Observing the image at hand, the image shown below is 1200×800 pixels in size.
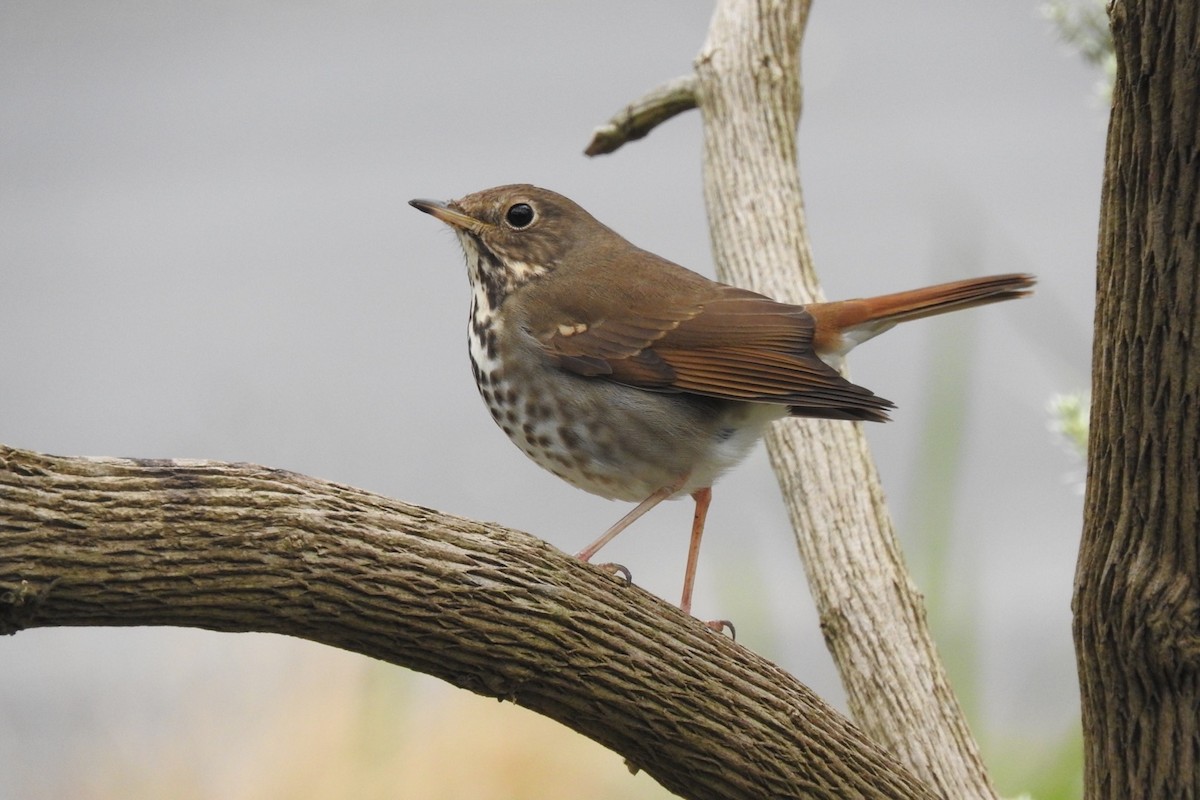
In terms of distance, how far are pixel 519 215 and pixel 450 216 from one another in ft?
0.69

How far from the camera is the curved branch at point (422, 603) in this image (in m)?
2.21

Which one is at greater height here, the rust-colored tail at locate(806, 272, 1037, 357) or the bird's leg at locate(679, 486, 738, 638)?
the rust-colored tail at locate(806, 272, 1037, 357)

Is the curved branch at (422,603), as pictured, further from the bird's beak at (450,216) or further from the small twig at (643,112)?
the small twig at (643,112)

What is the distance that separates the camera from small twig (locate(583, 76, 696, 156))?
454 cm

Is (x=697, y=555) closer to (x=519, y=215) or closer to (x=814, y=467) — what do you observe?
(x=814, y=467)

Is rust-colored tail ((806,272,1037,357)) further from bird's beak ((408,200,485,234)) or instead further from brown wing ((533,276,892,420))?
bird's beak ((408,200,485,234))

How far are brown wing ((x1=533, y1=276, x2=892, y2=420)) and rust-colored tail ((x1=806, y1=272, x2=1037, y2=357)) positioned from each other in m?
0.06

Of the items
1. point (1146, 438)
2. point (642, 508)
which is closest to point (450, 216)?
point (642, 508)

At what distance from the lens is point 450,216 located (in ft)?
13.1

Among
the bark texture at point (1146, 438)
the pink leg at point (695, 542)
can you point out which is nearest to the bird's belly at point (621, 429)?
the pink leg at point (695, 542)

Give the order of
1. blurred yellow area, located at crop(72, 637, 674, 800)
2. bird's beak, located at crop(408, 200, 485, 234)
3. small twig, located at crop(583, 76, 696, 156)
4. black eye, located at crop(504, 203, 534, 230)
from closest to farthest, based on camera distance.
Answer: bird's beak, located at crop(408, 200, 485, 234) < black eye, located at crop(504, 203, 534, 230) < small twig, located at crop(583, 76, 696, 156) < blurred yellow area, located at crop(72, 637, 674, 800)

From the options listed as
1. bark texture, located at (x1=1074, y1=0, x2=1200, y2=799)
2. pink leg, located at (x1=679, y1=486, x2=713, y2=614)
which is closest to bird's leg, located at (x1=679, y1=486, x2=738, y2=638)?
pink leg, located at (x1=679, y1=486, x2=713, y2=614)

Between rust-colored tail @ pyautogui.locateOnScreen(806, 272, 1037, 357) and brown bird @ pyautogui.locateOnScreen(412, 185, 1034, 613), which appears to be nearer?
rust-colored tail @ pyautogui.locateOnScreen(806, 272, 1037, 357)

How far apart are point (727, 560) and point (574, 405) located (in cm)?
229
